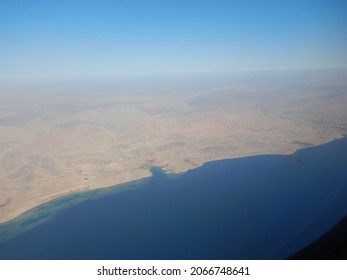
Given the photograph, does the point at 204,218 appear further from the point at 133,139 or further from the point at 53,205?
the point at 133,139

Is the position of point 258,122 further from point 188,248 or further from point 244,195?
point 188,248

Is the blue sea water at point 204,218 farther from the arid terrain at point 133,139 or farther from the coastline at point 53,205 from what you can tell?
the arid terrain at point 133,139

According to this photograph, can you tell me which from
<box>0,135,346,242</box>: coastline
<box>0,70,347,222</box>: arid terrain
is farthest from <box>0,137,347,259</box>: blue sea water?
<box>0,70,347,222</box>: arid terrain

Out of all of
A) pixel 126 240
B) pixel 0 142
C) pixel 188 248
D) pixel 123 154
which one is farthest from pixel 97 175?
pixel 0 142

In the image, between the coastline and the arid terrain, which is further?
the arid terrain

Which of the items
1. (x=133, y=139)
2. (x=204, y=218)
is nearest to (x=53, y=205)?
(x=204, y=218)

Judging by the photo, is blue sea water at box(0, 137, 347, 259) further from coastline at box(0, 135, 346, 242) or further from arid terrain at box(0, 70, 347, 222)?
arid terrain at box(0, 70, 347, 222)
